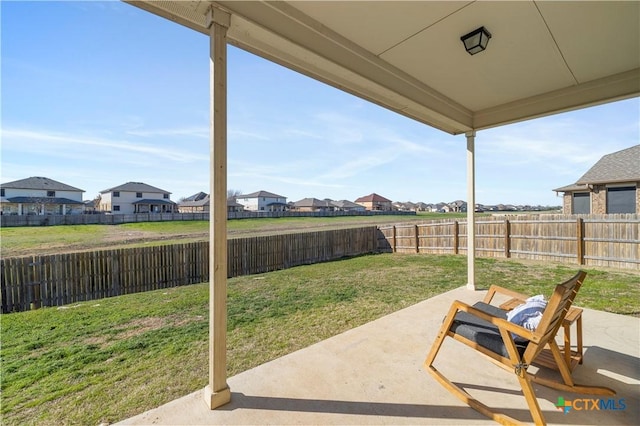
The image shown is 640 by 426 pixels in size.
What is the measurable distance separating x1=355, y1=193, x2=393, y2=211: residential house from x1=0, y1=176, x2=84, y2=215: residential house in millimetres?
51481

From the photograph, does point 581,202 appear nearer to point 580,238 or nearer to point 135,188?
point 580,238

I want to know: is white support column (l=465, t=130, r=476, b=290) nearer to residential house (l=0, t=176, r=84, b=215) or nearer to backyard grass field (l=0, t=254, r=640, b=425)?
backyard grass field (l=0, t=254, r=640, b=425)

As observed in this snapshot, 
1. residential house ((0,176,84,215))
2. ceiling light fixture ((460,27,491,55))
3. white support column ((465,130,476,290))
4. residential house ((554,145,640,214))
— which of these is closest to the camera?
ceiling light fixture ((460,27,491,55))

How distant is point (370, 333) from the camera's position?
293 centimetres

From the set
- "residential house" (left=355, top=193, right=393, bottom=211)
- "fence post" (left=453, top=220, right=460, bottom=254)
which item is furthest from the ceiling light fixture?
"residential house" (left=355, top=193, right=393, bottom=211)

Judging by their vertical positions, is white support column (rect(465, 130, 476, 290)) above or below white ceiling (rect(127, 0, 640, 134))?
below

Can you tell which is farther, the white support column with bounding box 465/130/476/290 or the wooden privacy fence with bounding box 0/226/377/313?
the wooden privacy fence with bounding box 0/226/377/313

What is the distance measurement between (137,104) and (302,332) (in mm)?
5942

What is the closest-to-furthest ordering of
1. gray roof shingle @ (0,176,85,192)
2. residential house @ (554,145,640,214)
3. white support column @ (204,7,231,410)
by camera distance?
white support column @ (204,7,231,410) < residential house @ (554,145,640,214) < gray roof shingle @ (0,176,85,192)

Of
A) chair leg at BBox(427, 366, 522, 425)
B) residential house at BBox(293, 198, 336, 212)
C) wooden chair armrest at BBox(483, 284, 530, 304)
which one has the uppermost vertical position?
residential house at BBox(293, 198, 336, 212)

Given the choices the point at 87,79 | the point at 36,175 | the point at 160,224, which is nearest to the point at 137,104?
the point at 87,79

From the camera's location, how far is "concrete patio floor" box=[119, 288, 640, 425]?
171 centimetres

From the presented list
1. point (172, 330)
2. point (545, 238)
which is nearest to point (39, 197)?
point (172, 330)

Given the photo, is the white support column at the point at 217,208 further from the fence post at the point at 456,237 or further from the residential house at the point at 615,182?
the residential house at the point at 615,182
